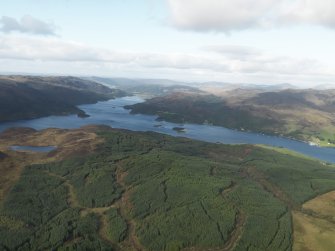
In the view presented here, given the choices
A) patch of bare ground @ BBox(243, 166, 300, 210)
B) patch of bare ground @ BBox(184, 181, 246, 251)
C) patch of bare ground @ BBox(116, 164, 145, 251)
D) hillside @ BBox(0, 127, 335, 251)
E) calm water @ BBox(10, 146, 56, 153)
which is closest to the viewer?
patch of bare ground @ BBox(116, 164, 145, 251)

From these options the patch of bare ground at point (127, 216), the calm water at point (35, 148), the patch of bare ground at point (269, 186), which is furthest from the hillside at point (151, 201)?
the calm water at point (35, 148)

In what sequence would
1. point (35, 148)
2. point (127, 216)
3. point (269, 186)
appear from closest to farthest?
point (127, 216) < point (269, 186) < point (35, 148)

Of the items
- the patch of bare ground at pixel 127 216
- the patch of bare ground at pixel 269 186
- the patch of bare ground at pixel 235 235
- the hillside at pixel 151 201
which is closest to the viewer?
the patch of bare ground at pixel 127 216

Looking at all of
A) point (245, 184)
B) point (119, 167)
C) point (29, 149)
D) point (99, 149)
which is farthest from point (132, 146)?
point (245, 184)

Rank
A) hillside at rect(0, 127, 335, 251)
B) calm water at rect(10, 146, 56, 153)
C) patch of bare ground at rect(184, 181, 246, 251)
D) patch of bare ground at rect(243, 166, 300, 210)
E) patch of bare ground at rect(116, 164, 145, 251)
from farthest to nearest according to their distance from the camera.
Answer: calm water at rect(10, 146, 56, 153) → patch of bare ground at rect(243, 166, 300, 210) → hillside at rect(0, 127, 335, 251) → patch of bare ground at rect(184, 181, 246, 251) → patch of bare ground at rect(116, 164, 145, 251)

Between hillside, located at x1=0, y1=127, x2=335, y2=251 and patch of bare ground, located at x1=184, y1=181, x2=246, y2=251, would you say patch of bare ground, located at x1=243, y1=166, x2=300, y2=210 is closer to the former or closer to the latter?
hillside, located at x1=0, y1=127, x2=335, y2=251

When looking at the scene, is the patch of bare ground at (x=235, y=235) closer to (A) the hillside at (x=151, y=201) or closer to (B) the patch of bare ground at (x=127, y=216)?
(A) the hillside at (x=151, y=201)

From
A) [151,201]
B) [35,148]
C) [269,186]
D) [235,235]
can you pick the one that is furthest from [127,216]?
[35,148]

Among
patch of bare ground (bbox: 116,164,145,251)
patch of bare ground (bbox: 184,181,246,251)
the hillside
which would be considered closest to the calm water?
the hillside

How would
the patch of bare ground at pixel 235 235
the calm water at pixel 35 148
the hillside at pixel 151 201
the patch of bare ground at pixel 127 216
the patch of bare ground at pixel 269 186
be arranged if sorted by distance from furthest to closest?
the calm water at pixel 35 148 < the patch of bare ground at pixel 269 186 < the hillside at pixel 151 201 < the patch of bare ground at pixel 235 235 < the patch of bare ground at pixel 127 216

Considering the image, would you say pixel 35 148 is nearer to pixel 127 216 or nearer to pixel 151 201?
pixel 151 201
